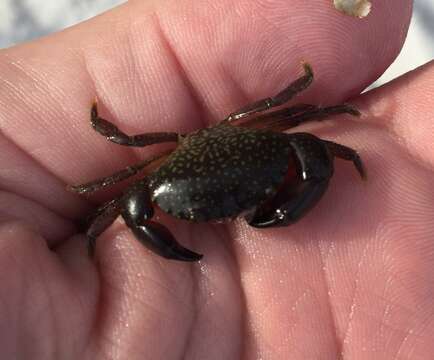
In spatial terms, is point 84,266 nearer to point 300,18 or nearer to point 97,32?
point 97,32

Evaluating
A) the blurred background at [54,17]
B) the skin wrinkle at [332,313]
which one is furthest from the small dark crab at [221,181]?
the blurred background at [54,17]

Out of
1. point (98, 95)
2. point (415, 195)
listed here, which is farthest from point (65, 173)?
point (415, 195)

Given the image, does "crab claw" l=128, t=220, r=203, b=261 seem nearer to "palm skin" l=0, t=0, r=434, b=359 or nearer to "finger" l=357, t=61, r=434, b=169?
"palm skin" l=0, t=0, r=434, b=359

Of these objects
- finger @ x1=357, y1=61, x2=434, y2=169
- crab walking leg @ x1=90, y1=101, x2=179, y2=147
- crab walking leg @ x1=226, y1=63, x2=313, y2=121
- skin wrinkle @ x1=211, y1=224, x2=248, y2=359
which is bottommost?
skin wrinkle @ x1=211, y1=224, x2=248, y2=359

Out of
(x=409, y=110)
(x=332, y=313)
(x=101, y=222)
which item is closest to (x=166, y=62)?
(x=101, y=222)

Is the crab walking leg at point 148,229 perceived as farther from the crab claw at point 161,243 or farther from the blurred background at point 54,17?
the blurred background at point 54,17

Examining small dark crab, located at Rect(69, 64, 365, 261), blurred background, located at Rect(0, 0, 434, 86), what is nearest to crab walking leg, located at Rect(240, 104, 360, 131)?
small dark crab, located at Rect(69, 64, 365, 261)
